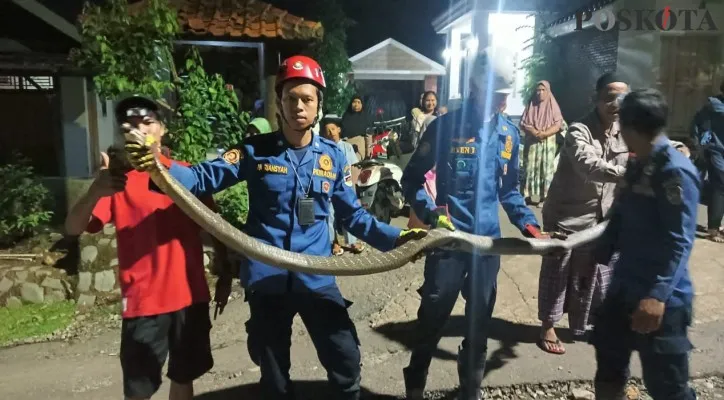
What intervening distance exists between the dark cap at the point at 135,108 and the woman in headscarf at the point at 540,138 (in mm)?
6842

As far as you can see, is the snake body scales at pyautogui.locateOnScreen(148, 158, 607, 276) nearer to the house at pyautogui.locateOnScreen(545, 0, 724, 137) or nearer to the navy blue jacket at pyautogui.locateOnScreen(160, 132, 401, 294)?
the navy blue jacket at pyautogui.locateOnScreen(160, 132, 401, 294)

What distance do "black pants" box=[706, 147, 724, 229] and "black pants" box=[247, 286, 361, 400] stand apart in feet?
19.8

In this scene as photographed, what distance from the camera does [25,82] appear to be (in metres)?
8.35

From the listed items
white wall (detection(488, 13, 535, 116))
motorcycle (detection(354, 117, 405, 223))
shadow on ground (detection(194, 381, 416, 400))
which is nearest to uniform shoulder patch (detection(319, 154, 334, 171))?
shadow on ground (detection(194, 381, 416, 400))

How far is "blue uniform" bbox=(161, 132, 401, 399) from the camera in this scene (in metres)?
2.64

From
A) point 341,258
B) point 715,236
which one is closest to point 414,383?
point 341,258

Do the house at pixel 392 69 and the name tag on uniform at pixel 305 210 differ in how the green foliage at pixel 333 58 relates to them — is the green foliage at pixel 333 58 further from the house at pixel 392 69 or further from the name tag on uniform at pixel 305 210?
the name tag on uniform at pixel 305 210

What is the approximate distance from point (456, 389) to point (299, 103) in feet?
7.35

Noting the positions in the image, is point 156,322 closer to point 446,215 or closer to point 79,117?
point 446,215

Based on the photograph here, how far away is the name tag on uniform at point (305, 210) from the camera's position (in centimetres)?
264

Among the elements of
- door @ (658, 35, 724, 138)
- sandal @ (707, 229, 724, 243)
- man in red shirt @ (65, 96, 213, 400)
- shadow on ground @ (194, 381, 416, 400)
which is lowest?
shadow on ground @ (194, 381, 416, 400)

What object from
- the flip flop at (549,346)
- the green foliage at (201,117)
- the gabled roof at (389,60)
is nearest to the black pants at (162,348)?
the flip flop at (549,346)

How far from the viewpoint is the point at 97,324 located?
216 inches

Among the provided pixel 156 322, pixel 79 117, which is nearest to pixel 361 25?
pixel 79 117
